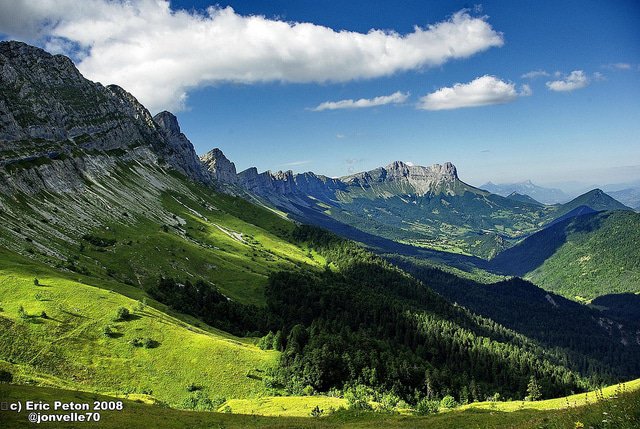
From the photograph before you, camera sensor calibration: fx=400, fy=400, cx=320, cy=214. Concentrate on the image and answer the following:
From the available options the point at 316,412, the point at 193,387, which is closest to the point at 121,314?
the point at 193,387

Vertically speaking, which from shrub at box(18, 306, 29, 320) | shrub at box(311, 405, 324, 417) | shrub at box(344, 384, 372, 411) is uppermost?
shrub at box(18, 306, 29, 320)

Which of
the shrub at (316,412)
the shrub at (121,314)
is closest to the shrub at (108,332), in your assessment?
the shrub at (121,314)

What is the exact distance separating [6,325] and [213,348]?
122 feet

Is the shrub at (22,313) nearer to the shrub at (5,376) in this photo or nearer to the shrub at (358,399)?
the shrub at (5,376)

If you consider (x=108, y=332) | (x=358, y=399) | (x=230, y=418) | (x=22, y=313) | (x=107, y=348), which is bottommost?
(x=358, y=399)

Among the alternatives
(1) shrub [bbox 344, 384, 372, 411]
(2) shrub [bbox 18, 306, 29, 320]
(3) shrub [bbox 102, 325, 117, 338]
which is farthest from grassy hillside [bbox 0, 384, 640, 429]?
(2) shrub [bbox 18, 306, 29, 320]

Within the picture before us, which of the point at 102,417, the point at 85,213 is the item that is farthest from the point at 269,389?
the point at 85,213

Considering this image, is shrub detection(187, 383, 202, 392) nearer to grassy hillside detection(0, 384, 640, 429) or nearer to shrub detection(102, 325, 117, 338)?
grassy hillside detection(0, 384, 640, 429)

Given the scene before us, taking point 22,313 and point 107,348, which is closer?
point 22,313

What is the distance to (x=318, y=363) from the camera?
87.8 meters

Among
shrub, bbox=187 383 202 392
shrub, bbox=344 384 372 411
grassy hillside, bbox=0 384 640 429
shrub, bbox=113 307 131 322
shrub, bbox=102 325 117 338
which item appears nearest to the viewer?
grassy hillside, bbox=0 384 640 429

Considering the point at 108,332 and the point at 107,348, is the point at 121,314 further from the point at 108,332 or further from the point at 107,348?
the point at 107,348

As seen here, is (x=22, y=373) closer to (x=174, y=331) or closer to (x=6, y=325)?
(x=6, y=325)

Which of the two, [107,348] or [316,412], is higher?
[107,348]
